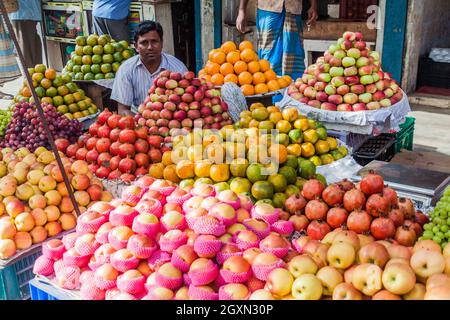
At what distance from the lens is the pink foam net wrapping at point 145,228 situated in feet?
6.62

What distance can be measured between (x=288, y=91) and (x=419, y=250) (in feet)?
10.0

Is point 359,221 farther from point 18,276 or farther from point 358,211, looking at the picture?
point 18,276

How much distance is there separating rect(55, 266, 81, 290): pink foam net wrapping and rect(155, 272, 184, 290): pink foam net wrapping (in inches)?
16.3

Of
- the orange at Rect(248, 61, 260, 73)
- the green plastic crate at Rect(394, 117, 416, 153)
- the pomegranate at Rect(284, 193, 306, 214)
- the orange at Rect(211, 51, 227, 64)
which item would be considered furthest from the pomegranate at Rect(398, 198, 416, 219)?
the orange at Rect(211, 51, 227, 64)

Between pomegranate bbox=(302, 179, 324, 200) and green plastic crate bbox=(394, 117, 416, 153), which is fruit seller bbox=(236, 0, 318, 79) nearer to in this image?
green plastic crate bbox=(394, 117, 416, 153)

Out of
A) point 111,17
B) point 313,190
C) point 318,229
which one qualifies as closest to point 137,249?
point 318,229

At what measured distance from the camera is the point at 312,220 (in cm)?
256

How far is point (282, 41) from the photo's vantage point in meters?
6.03

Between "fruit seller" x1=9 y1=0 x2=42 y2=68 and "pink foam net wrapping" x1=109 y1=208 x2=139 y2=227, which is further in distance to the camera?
"fruit seller" x1=9 y1=0 x2=42 y2=68

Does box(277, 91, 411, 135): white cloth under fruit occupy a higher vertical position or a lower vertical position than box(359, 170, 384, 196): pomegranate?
lower

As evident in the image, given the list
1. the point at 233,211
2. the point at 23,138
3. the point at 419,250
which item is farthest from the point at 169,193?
the point at 23,138

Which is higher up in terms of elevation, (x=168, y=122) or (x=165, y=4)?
(x=165, y=4)

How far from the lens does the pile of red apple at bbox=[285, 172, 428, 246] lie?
2.34 m

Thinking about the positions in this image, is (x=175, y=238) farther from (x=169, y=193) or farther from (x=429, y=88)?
(x=429, y=88)
